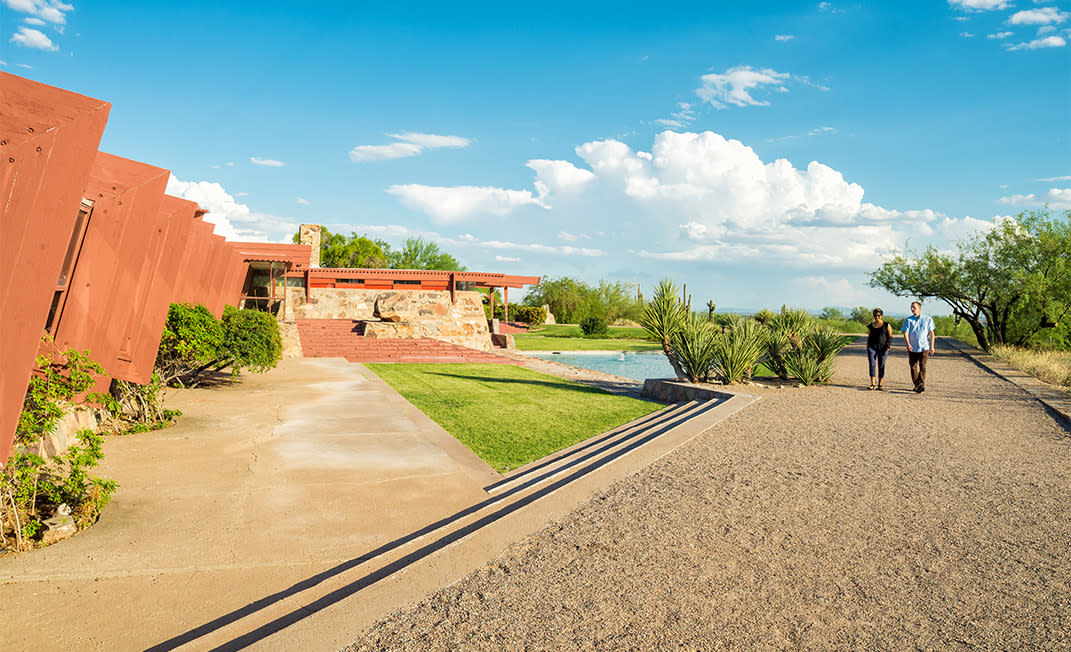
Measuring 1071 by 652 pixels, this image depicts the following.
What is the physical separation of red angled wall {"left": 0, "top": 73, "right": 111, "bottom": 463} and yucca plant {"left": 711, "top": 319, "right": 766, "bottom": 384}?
10264 mm

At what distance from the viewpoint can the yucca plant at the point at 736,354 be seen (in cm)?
1171

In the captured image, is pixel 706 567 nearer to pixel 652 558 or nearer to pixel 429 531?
pixel 652 558

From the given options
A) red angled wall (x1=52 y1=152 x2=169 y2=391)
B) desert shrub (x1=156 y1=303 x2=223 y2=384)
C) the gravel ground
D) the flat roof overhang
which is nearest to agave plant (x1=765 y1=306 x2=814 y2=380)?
the gravel ground

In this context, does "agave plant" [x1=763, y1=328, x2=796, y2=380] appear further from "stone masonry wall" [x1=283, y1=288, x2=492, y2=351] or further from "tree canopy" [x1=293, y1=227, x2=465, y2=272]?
"tree canopy" [x1=293, y1=227, x2=465, y2=272]

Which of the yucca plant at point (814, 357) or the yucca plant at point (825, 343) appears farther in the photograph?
the yucca plant at point (825, 343)

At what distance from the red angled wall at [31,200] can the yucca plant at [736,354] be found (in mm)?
10264

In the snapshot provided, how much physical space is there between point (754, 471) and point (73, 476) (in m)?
5.55

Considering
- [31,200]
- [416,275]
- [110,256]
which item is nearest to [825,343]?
[110,256]

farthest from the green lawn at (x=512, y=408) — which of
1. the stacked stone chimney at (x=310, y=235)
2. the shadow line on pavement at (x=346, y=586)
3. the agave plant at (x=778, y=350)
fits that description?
the stacked stone chimney at (x=310, y=235)

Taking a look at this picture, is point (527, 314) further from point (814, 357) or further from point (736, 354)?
point (736, 354)

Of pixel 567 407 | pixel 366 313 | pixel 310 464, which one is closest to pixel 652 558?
pixel 310 464

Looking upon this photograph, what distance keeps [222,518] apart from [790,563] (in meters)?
3.97

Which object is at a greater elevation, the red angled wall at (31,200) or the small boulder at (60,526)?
the red angled wall at (31,200)

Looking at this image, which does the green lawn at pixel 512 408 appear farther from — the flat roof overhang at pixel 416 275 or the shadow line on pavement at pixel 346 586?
the flat roof overhang at pixel 416 275
